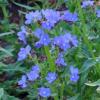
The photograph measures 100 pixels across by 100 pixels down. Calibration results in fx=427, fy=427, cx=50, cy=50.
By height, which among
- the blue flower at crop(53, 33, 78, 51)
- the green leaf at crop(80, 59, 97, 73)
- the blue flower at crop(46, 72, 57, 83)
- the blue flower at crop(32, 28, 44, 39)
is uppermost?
the blue flower at crop(32, 28, 44, 39)

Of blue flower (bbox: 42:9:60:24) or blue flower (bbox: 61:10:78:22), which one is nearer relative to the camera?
blue flower (bbox: 42:9:60:24)

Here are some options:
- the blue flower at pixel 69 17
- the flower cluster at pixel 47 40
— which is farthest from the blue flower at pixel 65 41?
the blue flower at pixel 69 17

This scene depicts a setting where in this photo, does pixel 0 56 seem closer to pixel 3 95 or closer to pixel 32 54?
pixel 3 95

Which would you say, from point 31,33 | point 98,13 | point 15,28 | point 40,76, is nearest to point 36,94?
point 40,76

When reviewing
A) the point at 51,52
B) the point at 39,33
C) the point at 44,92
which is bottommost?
the point at 44,92

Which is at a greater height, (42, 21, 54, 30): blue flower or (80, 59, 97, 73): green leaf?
(42, 21, 54, 30): blue flower

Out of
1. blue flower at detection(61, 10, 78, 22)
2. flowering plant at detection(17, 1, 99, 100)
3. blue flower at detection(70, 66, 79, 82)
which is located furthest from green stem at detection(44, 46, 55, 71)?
blue flower at detection(61, 10, 78, 22)

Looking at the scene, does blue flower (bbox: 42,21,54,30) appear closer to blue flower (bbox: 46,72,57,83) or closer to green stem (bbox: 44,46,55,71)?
green stem (bbox: 44,46,55,71)

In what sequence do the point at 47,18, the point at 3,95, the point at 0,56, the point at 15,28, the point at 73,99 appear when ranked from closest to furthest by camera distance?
the point at 47,18 < the point at 73,99 < the point at 3,95 < the point at 0,56 < the point at 15,28

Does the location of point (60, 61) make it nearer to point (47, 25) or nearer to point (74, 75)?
point (74, 75)

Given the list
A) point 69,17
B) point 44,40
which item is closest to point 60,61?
point 44,40

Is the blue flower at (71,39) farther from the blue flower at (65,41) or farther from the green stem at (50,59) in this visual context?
the green stem at (50,59)
